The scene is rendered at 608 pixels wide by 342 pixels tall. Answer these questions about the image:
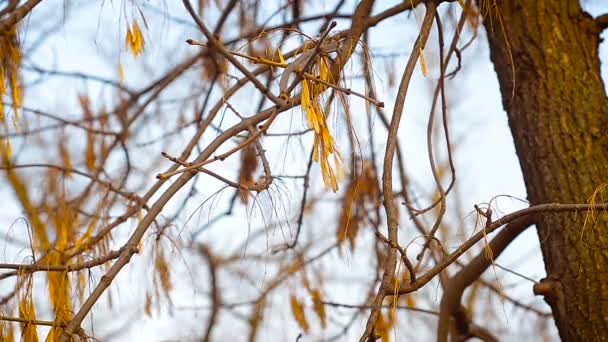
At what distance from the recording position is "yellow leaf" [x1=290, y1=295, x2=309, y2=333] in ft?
6.65

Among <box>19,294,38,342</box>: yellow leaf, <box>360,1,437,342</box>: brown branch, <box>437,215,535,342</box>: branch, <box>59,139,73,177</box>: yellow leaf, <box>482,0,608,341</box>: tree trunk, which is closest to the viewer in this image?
<box>360,1,437,342</box>: brown branch

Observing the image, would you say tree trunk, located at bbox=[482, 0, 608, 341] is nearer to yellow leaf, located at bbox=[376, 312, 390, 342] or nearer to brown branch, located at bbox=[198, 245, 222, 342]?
yellow leaf, located at bbox=[376, 312, 390, 342]

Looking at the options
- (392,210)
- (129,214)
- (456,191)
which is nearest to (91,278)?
→ (129,214)

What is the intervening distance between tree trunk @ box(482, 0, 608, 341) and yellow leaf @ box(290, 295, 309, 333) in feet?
2.01

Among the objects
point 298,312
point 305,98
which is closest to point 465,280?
point 298,312

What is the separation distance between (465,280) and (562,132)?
14.2 inches

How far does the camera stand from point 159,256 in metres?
1.80

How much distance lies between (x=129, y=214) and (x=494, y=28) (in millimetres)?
833

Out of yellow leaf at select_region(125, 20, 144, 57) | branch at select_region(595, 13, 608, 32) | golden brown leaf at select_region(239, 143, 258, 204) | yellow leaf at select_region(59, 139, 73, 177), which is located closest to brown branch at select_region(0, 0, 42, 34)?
yellow leaf at select_region(125, 20, 144, 57)

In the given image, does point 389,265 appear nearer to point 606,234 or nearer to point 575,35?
point 606,234

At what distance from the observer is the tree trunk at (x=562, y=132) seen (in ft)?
5.00

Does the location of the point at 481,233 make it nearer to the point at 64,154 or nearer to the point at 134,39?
the point at 134,39

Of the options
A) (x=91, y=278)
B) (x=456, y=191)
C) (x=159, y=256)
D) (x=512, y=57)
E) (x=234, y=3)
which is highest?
(x=456, y=191)

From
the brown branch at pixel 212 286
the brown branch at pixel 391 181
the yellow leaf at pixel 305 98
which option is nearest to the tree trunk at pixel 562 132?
the brown branch at pixel 391 181
